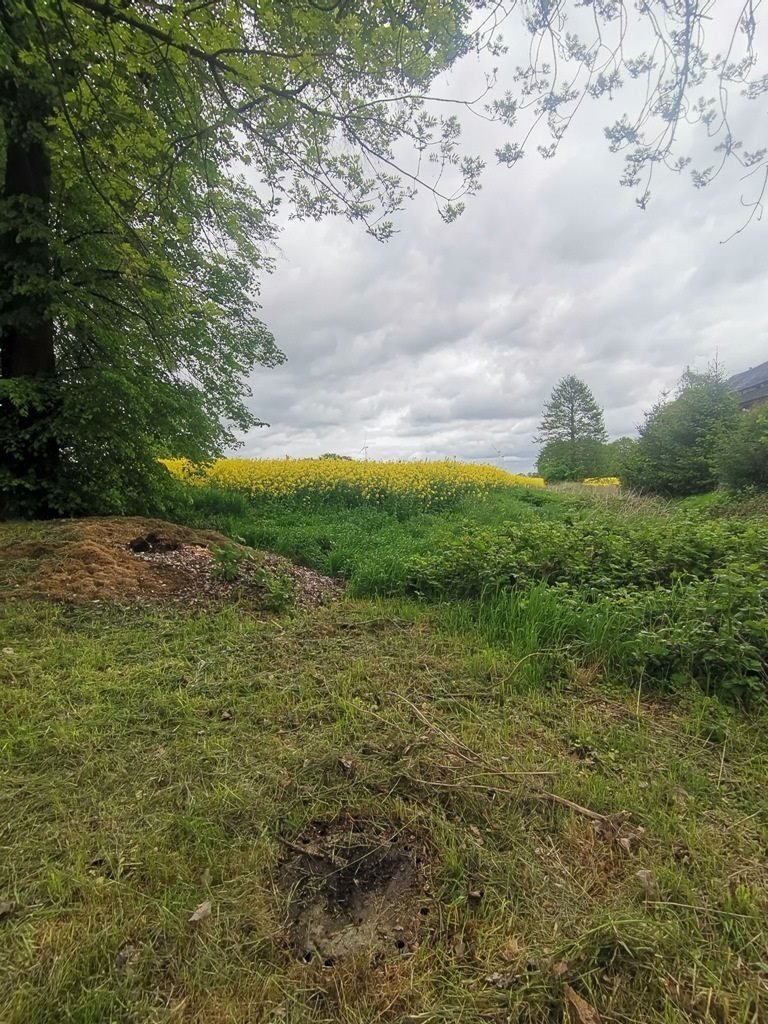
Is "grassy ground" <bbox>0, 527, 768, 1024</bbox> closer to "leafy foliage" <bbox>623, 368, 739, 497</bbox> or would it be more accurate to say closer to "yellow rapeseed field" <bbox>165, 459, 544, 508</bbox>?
"yellow rapeseed field" <bbox>165, 459, 544, 508</bbox>

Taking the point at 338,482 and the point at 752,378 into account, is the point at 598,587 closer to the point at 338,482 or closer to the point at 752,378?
the point at 338,482

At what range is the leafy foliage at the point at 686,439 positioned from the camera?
48.8ft

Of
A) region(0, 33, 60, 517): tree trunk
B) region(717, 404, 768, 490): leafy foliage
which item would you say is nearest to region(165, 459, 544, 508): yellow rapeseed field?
region(0, 33, 60, 517): tree trunk

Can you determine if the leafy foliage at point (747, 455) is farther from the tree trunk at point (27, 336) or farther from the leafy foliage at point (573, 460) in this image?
the leafy foliage at point (573, 460)

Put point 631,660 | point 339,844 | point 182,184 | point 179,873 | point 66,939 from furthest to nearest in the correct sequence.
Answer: point 182,184 → point 631,660 → point 339,844 → point 179,873 → point 66,939

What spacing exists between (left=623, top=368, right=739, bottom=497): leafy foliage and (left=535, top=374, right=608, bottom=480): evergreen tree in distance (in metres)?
22.2

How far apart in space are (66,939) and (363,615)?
2706 millimetres

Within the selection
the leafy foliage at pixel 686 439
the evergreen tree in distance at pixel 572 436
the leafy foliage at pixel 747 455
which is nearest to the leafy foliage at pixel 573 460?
the evergreen tree in distance at pixel 572 436

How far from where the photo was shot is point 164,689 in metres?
2.69

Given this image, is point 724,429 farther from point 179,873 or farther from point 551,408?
point 551,408

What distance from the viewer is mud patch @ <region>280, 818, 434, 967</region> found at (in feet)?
4.43

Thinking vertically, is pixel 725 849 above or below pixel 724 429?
below

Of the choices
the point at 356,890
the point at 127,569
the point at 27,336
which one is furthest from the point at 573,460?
the point at 356,890

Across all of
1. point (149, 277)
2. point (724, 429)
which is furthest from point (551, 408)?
point (149, 277)
